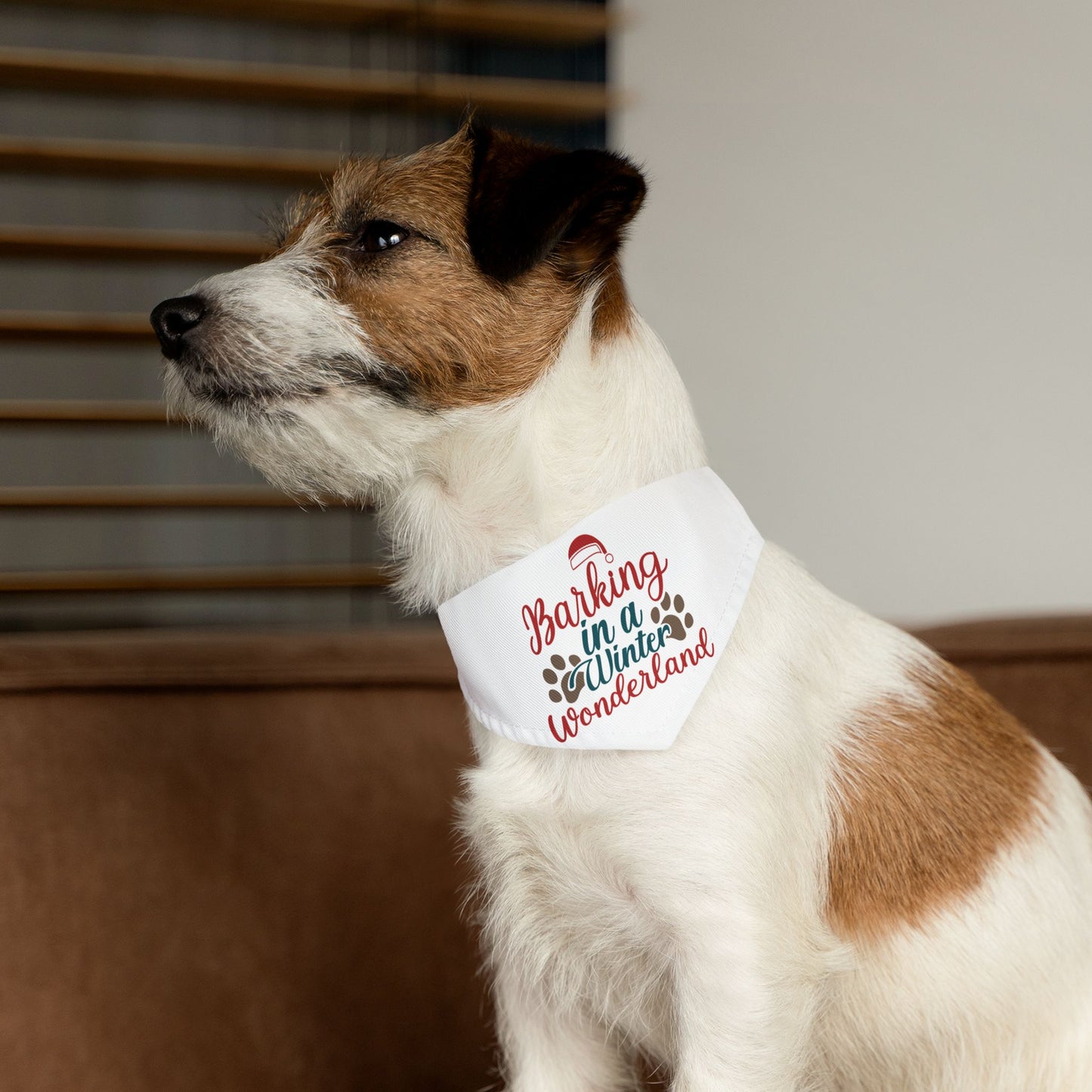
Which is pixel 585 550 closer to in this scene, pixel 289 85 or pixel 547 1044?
pixel 547 1044

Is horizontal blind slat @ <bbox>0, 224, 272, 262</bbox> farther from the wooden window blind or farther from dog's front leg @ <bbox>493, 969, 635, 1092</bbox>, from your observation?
dog's front leg @ <bbox>493, 969, 635, 1092</bbox>

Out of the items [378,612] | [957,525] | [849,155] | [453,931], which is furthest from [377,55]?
[453,931]

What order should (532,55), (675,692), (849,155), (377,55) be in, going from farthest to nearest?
(377,55) < (532,55) < (849,155) < (675,692)

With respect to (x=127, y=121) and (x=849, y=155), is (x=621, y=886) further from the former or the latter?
(x=127, y=121)

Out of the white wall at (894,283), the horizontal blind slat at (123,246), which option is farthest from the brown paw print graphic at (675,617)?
the horizontal blind slat at (123,246)

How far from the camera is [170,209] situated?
4.35m

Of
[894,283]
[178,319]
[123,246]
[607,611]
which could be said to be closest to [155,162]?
[123,246]

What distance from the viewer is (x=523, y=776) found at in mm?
1047

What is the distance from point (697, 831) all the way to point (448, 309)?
0.50 metres

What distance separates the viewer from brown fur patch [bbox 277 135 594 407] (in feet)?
3.46

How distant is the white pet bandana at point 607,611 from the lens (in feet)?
3.34

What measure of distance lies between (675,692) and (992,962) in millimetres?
396

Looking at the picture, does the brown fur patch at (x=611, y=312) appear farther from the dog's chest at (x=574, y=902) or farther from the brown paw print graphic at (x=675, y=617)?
the dog's chest at (x=574, y=902)

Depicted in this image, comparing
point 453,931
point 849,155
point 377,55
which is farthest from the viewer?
point 377,55
